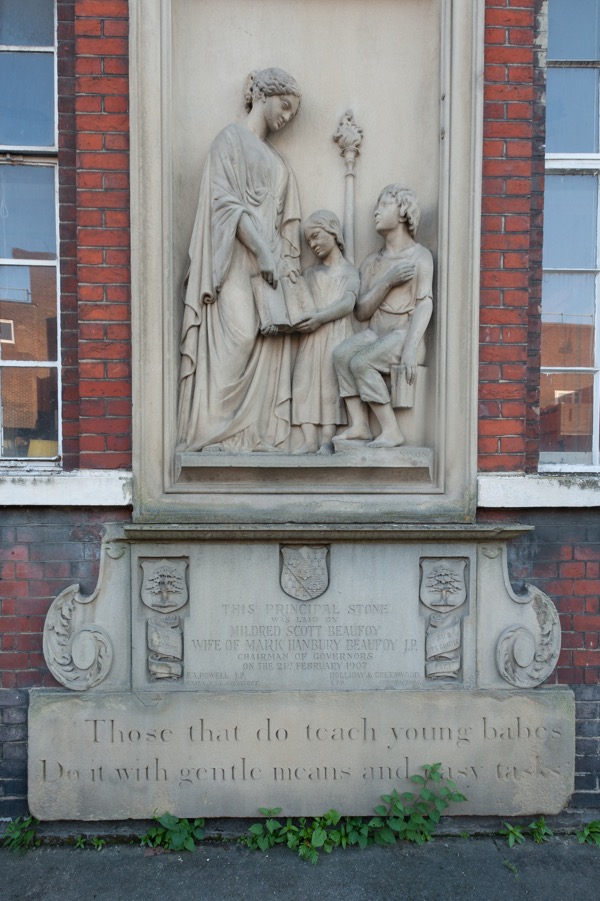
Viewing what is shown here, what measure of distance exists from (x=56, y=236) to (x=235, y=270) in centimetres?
96

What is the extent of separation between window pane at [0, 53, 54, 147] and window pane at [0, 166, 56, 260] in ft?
0.58

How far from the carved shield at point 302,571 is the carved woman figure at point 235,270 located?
54 cm

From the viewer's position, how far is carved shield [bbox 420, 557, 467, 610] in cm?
278

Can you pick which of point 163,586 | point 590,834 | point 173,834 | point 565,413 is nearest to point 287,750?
point 173,834

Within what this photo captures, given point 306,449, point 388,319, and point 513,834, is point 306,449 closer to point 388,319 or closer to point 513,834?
point 388,319

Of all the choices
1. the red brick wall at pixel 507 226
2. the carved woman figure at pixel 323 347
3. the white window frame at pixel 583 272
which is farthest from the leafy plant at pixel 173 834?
the white window frame at pixel 583 272

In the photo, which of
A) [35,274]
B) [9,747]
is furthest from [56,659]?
[35,274]

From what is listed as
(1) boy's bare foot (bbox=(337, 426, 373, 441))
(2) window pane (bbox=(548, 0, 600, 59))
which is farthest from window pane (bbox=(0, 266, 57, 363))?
(2) window pane (bbox=(548, 0, 600, 59))

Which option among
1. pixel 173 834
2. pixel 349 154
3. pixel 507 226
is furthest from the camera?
pixel 349 154

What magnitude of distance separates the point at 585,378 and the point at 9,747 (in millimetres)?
3536

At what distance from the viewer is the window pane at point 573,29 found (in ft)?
9.70

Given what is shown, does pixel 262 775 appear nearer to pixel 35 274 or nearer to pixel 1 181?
pixel 35 274

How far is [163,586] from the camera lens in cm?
272

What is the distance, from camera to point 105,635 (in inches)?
108
